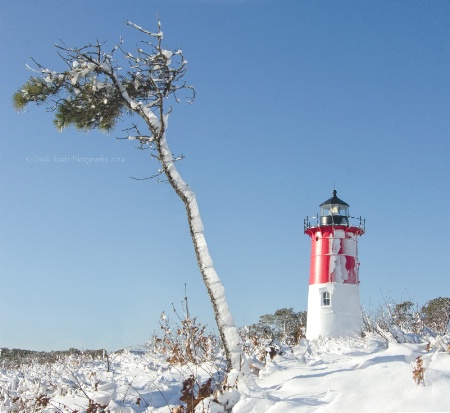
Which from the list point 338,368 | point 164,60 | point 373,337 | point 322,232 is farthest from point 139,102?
point 322,232

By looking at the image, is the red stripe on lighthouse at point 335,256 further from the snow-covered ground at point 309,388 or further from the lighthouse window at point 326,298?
the snow-covered ground at point 309,388

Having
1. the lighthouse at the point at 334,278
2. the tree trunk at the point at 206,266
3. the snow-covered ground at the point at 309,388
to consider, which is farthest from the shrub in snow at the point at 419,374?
the lighthouse at the point at 334,278

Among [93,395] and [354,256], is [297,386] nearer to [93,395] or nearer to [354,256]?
[93,395]

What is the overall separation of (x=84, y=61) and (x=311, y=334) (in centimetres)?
1706

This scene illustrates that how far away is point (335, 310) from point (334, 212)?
4.41 metres

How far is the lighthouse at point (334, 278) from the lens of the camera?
2134 centimetres

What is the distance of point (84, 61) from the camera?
8062 millimetres

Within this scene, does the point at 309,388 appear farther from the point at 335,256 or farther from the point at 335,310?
the point at 335,256

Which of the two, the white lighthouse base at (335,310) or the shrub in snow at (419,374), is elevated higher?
the white lighthouse base at (335,310)

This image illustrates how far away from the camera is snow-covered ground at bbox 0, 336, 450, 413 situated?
402cm

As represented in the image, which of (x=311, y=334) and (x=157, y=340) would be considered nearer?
(x=157, y=340)

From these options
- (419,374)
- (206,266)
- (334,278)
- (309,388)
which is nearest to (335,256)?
(334,278)

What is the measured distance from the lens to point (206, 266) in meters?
7.42

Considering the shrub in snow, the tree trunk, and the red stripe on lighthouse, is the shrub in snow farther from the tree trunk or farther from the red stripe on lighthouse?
the red stripe on lighthouse
